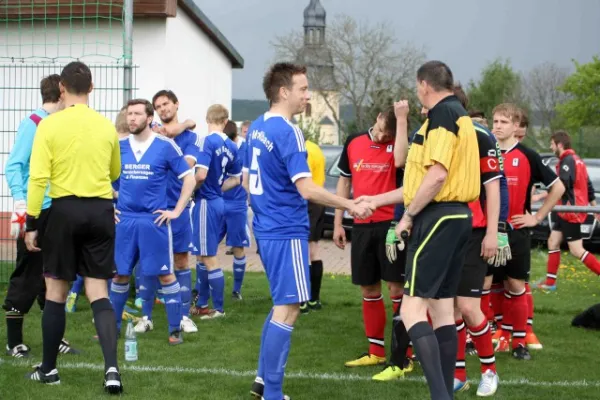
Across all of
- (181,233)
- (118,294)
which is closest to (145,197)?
(118,294)

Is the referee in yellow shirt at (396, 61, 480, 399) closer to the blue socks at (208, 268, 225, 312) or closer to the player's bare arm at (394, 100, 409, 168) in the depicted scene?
the player's bare arm at (394, 100, 409, 168)

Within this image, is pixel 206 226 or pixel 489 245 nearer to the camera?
pixel 489 245

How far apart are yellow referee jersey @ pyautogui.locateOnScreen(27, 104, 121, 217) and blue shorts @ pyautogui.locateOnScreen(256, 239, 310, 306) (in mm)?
1346

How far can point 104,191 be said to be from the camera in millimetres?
6414

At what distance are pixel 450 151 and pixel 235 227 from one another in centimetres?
524

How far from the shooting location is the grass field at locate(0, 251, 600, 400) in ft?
21.3

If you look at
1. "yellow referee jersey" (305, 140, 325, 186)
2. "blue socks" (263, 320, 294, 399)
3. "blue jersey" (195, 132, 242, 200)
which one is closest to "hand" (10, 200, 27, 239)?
"blue socks" (263, 320, 294, 399)

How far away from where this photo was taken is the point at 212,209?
990cm

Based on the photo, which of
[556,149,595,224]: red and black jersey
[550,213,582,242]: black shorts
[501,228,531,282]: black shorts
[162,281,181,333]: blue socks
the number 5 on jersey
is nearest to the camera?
the number 5 on jersey

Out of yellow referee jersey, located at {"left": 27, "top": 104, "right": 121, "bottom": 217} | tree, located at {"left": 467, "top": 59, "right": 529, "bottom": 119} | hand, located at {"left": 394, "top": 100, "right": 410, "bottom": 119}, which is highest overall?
tree, located at {"left": 467, "top": 59, "right": 529, "bottom": 119}

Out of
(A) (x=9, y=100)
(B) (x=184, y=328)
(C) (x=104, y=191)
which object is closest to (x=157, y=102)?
(B) (x=184, y=328)

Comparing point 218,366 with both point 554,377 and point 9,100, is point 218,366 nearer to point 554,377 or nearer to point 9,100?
point 554,377

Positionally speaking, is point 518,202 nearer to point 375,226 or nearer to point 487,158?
point 375,226

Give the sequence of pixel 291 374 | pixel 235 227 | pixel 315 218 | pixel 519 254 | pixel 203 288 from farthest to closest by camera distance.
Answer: pixel 315 218, pixel 235 227, pixel 203 288, pixel 519 254, pixel 291 374
